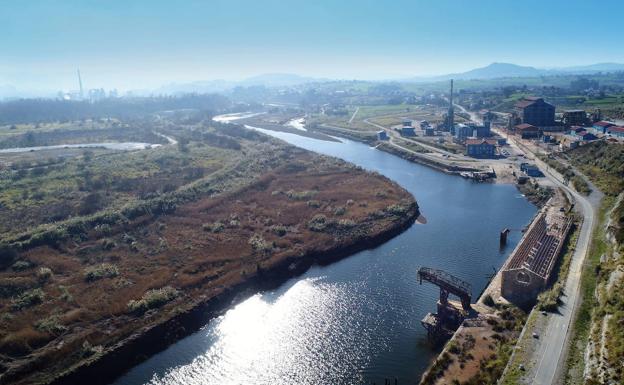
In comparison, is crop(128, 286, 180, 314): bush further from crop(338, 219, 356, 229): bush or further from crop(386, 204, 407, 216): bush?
crop(386, 204, 407, 216): bush

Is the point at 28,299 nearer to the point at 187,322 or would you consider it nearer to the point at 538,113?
the point at 187,322

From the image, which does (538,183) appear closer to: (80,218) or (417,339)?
(417,339)

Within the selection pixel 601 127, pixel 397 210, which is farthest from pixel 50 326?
pixel 601 127

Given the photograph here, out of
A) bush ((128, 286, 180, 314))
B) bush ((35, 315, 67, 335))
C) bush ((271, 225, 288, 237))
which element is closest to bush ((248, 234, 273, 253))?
bush ((271, 225, 288, 237))

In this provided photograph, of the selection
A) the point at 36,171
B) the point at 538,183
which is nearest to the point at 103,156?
the point at 36,171

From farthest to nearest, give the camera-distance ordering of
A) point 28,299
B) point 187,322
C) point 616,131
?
point 616,131 < point 28,299 < point 187,322

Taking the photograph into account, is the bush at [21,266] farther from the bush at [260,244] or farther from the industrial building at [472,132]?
the industrial building at [472,132]
